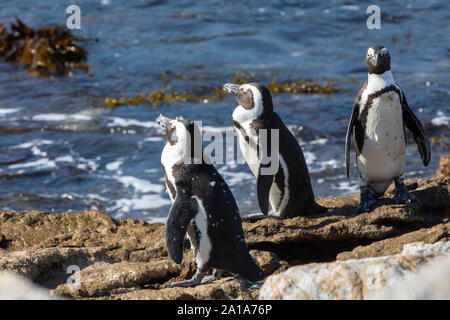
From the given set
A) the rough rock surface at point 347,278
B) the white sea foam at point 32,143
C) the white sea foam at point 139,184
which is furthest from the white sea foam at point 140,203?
the rough rock surface at point 347,278

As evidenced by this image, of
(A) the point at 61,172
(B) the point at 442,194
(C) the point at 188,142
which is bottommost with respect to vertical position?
(A) the point at 61,172

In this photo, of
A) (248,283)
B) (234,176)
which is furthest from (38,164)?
(248,283)

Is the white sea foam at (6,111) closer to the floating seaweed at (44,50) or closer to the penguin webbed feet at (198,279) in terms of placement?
the floating seaweed at (44,50)

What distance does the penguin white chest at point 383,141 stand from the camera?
583 cm

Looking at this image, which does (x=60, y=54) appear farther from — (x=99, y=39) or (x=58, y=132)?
(x=58, y=132)

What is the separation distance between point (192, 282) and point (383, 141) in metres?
2.17

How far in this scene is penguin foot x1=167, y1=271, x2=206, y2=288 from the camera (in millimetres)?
4605

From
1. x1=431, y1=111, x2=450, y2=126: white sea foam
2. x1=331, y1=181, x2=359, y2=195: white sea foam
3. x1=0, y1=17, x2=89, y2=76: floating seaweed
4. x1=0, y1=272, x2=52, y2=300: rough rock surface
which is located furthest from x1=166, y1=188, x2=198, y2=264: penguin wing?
x1=0, y1=17, x2=89, y2=76: floating seaweed

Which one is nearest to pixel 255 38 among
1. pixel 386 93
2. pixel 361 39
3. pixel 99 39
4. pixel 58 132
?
pixel 361 39

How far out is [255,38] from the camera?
1703 cm

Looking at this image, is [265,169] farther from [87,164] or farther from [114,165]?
[87,164]

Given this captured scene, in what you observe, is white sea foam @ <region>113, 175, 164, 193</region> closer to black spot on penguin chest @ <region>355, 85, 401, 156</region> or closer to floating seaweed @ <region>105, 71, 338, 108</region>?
floating seaweed @ <region>105, 71, 338, 108</region>
